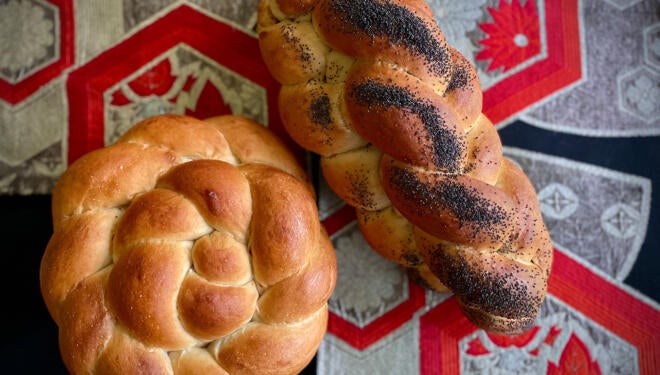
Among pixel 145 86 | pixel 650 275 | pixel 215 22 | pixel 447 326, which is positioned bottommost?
pixel 447 326

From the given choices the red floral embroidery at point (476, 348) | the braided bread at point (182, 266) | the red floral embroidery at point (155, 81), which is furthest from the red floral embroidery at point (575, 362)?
the red floral embroidery at point (155, 81)

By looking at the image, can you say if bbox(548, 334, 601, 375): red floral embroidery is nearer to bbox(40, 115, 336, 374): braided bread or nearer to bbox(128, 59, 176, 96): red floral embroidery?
bbox(40, 115, 336, 374): braided bread

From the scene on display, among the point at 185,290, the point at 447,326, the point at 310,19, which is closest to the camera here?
the point at 185,290

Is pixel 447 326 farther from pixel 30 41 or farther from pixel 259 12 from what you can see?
pixel 30 41

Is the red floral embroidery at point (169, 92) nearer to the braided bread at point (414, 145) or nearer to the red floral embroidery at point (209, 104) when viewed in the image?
the red floral embroidery at point (209, 104)

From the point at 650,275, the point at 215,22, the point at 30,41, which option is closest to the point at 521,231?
the point at 650,275

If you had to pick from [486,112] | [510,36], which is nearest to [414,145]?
[486,112]

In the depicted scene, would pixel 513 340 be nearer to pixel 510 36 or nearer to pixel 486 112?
pixel 486 112
